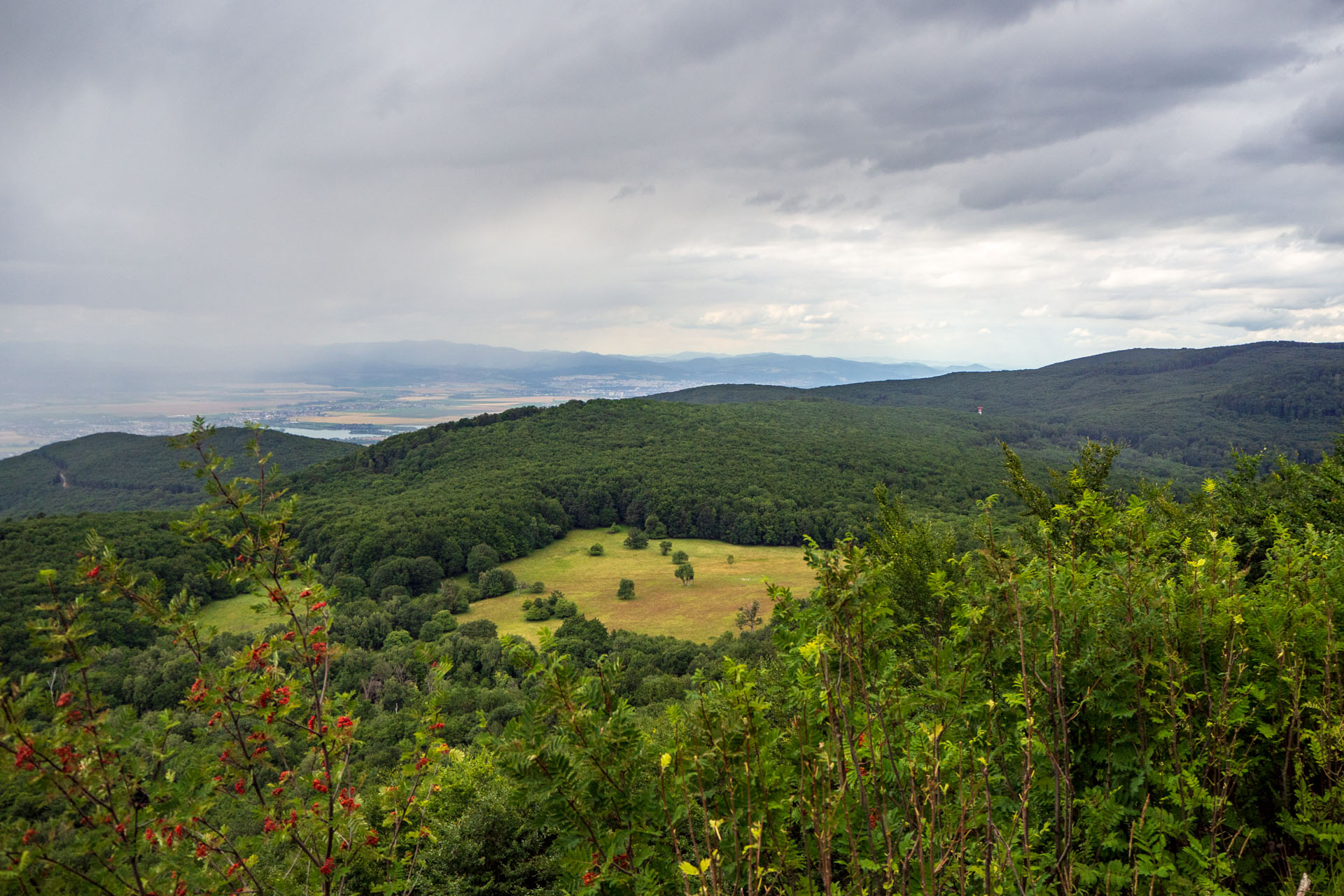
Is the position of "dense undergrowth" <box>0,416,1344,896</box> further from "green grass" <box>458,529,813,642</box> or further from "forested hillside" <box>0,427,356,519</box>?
"forested hillside" <box>0,427,356,519</box>

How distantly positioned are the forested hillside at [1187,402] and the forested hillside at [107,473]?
98716 mm

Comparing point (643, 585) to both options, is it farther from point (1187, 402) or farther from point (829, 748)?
point (1187, 402)

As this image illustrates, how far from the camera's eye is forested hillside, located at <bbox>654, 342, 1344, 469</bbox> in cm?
12619

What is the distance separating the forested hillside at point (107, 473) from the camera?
94750 mm

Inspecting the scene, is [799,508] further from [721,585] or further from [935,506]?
[721,585]

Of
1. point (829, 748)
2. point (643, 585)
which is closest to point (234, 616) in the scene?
point (643, 585)

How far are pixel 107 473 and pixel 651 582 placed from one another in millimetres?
102257

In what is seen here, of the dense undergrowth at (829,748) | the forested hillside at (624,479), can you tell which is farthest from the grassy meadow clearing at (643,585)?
the dense undergrowth at (829,748)

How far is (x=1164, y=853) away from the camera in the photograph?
8.89 ft

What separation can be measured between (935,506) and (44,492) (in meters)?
136

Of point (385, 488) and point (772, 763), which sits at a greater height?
point (772, 763)

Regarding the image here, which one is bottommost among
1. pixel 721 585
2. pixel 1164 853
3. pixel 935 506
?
pixel 721 585

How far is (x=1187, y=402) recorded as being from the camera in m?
159

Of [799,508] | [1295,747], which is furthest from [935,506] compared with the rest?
[1295,747]
